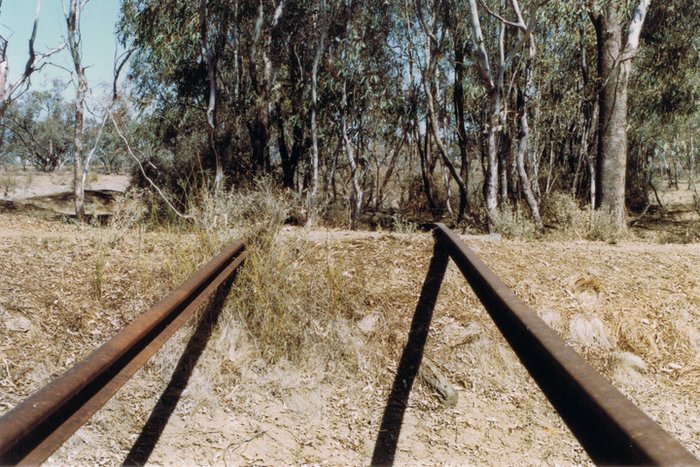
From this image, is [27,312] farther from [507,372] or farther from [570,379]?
[570,379]

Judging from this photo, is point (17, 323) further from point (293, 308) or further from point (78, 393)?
point (78, 393)

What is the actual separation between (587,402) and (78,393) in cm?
158

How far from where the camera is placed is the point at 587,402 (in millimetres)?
1652

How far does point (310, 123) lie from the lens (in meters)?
17.0

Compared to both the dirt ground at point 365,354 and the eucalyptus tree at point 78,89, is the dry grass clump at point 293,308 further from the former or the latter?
the eucalyptus tree at point 78,89

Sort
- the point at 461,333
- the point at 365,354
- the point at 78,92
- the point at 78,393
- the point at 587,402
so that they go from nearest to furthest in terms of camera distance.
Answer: the point at 587,402, the point at 78,393, the point at 365,354, the point at 461,333, the point at 78,92

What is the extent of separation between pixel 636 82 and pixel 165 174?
1666cm

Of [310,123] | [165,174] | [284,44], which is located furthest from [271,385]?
[165,174]

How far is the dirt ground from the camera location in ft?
12.6

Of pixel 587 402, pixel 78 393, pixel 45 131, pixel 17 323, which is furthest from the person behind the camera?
pixel 45 131

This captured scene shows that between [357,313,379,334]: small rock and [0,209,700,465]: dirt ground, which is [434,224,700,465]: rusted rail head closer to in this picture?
[0,209,700,465]: dirt ground

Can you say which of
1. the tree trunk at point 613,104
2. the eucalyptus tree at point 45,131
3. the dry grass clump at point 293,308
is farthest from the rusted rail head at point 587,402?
the eucalyptus tree at point 45,131

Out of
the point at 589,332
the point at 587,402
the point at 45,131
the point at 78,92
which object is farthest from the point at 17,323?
the point at 45,131

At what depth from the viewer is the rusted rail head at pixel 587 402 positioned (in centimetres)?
134
